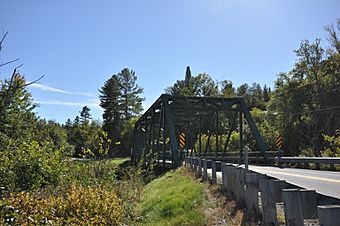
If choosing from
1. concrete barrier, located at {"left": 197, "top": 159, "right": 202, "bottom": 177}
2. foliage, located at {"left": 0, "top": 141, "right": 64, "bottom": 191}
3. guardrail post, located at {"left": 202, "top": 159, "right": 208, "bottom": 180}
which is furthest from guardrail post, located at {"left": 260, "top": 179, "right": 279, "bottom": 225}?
concrete barrier, located at {"left": 197, "top": 159, "right": 202, "bottom": 177}

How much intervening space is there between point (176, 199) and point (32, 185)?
13.0 ft

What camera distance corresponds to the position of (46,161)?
999 cm

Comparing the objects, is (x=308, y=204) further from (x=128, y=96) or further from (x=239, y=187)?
(x=128, y=96)

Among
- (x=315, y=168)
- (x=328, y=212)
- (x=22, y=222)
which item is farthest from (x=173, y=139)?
(x=328, y=212)

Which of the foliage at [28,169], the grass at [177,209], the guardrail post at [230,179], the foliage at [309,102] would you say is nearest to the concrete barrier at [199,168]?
the grass at [177,209]

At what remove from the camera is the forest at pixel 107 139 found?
629 centimetres

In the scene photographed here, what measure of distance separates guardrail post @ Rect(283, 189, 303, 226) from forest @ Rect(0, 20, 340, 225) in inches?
122

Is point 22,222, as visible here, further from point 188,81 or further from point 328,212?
point 188,81

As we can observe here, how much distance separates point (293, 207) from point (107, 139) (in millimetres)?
7788

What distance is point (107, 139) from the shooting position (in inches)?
431

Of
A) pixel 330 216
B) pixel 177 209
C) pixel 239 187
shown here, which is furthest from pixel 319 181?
pixel 330 216

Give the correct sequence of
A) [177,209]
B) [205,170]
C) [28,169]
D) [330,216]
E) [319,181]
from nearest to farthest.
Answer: [330,216]
[177,209]
[28,169]
[319,181]
[205,170]

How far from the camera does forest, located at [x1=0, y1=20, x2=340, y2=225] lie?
629cm

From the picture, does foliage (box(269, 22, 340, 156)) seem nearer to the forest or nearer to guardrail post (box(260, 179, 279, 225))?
the forest
